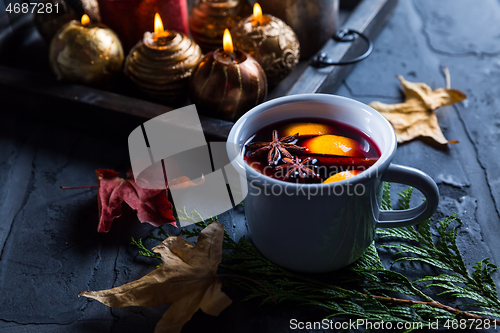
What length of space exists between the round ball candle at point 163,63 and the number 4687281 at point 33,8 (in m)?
0.24

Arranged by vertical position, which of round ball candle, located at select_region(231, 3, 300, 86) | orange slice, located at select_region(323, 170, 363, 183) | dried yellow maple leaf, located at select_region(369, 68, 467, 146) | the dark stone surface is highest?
orange slice, located at select_region(323, 170, 363, 183)

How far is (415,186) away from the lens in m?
0.46

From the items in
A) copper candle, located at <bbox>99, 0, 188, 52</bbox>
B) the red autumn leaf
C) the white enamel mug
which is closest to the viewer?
the white enamel mug

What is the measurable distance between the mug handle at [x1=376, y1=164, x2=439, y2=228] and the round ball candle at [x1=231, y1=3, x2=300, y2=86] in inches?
14.0

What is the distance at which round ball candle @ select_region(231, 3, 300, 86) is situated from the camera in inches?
28.8

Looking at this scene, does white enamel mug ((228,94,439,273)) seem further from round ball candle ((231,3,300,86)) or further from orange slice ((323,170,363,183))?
round ball candle ((231,3,300,86))

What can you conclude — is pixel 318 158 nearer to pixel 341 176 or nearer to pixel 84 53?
pixel 341 176

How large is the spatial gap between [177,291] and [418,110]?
544mm

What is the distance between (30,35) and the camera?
97cm

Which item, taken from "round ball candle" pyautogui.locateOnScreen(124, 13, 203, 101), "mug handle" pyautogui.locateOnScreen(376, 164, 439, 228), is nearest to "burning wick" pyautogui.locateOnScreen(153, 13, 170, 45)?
"round ball candle" pyautogui.locateOnScreen(124, 13, 203, 101)

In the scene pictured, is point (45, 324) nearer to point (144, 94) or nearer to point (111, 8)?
point (144, 94)

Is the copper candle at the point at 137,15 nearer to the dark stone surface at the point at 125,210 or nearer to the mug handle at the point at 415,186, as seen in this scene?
the dark stone surface at the point at 125,210

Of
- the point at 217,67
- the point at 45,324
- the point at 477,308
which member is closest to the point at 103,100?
the point at 217,67

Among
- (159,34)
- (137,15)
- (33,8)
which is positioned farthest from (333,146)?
(33,8)
